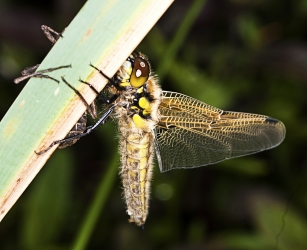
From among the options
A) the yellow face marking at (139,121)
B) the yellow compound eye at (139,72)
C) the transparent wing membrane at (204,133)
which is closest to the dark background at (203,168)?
the transparent wing membrane at (204,133)

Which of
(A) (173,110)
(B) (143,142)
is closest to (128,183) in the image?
(B) (143,142)

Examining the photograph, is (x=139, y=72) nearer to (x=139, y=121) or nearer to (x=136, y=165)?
(x=139, y=121)

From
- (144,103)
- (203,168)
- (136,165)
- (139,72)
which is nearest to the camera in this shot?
(139,72)

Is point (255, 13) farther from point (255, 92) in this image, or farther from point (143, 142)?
point (143, 142)

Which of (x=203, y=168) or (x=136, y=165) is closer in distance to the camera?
(x=136, y=165)

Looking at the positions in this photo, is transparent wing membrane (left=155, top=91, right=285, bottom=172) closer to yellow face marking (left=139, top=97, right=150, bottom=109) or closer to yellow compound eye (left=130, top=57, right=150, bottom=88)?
yellow face marking (left=139, top=97, right=150, bottom=109)

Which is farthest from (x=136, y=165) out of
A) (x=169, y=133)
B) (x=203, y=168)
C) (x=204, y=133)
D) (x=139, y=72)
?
(x=203, y=168)

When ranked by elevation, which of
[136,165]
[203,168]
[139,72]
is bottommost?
Result: [203,168]
